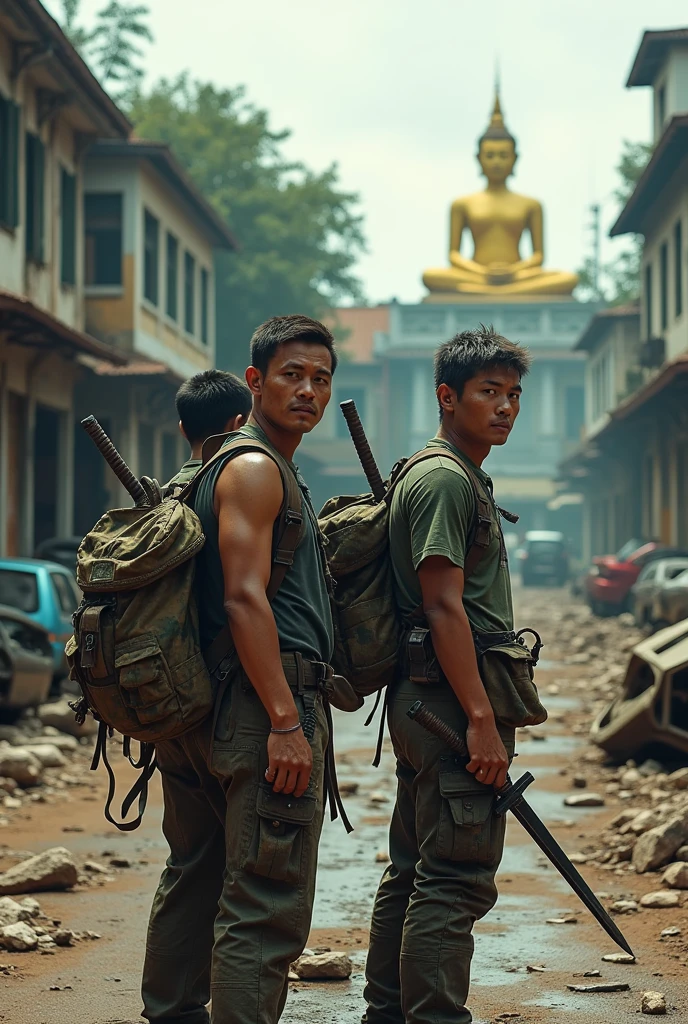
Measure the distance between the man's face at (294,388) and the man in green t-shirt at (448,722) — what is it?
45 cm

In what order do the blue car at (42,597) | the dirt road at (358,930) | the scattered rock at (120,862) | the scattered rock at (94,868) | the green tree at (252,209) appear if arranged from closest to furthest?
1. the dirt road at (358,930)
2. the scattered rock at (94,868)
3. the scattered rock at (120,862)
4. the blue car at (42,597)
5. the green tree at (252,209)

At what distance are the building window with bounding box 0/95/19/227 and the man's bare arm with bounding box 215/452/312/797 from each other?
53.2ft

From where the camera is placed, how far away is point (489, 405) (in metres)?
4.49

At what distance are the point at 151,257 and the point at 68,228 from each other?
414cm

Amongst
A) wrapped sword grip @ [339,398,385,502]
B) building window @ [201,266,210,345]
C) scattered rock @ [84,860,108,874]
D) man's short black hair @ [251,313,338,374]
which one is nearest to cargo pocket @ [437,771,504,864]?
wrapped sword grip @ [339,398,385,502]

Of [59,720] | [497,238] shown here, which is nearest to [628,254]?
[497,238]

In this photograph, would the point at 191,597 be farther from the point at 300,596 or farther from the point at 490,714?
the point at 490,714

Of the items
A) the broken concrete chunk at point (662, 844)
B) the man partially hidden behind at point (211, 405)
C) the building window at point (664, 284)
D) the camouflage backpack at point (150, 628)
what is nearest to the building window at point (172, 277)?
the building window at point (664, 284)

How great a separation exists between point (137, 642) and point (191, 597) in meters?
0.19

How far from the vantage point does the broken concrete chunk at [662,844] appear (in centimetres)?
712

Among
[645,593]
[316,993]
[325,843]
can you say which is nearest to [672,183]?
[645,593]

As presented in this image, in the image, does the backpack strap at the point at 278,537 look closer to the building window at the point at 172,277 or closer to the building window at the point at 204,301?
the building window at the point at 172,277

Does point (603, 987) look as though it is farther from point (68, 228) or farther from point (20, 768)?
point (68, 228)

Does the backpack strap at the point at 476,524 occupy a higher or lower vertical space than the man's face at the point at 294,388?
lower
